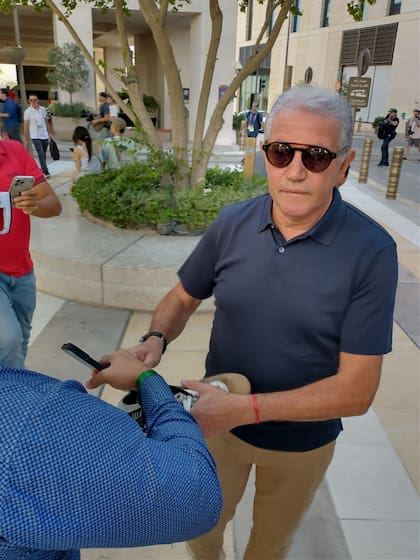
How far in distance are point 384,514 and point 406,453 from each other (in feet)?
2.15

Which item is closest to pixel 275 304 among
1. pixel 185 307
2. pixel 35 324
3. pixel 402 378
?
pixel 185 307

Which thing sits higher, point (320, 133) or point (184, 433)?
point (320, 133)

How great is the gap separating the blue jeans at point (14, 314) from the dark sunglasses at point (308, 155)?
6.13ft

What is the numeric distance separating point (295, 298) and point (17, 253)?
210 centimetres

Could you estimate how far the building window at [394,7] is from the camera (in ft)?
119

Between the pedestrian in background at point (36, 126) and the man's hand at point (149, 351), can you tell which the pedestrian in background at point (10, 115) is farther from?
the man's hand at point (149, 351)

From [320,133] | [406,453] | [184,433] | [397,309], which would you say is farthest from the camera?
[397,309]

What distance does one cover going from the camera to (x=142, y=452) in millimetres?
967

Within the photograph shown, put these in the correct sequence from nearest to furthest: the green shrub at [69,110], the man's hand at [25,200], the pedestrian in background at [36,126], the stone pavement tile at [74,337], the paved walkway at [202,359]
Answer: the paved walkway at [202,359] < the man's hand at [25,200] < the stone pavement tile at [74,337] < the pedestrian in background at [36,126] < the green shrub at [69,110]

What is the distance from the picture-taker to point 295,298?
1684 millimetres

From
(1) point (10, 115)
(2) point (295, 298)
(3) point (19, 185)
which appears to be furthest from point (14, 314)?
(1) point (10, 115)

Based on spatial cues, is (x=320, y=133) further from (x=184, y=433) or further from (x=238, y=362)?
(x=184, y=433)

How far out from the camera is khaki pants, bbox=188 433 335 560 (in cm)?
196

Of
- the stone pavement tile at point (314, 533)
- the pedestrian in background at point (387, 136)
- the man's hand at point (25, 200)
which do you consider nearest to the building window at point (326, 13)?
the pedestrian in background at point (387, 136)
